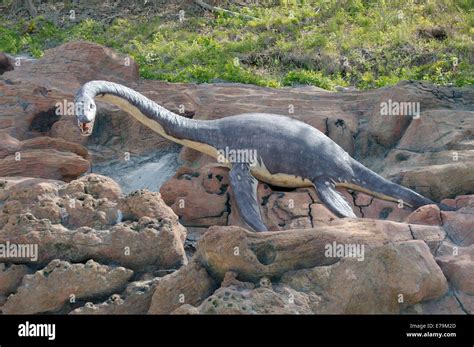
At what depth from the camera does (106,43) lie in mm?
14531

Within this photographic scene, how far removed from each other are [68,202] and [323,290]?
234 centimetres

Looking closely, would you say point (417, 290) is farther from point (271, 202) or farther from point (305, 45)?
point (305, 45)

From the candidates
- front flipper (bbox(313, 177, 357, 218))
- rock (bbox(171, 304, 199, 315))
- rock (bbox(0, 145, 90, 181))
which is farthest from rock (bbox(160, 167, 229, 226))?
rock (bbox(171, 304, 199, 315))

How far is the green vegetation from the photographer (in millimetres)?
12773

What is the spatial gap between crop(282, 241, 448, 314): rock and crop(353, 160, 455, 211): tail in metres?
1.71

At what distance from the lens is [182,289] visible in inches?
235

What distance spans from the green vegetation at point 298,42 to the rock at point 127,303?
21.2 feet

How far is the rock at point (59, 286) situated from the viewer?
626 cm

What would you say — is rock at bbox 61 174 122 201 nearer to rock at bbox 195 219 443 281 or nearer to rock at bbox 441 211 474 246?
rock at bbox 195 219 443 281

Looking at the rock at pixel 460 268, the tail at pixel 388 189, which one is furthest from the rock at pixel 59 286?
the tail at pixel 388 189

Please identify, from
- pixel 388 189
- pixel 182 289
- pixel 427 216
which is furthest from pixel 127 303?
pixel 388 189

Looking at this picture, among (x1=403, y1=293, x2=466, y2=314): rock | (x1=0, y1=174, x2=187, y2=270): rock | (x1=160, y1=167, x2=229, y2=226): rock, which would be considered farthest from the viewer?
(x1=160, y1=167, x2=229, y2=226): rock

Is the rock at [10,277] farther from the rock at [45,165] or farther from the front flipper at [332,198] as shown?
the front flipper at [332,198]

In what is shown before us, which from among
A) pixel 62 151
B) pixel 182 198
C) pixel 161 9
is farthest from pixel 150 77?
pixel 182 198
